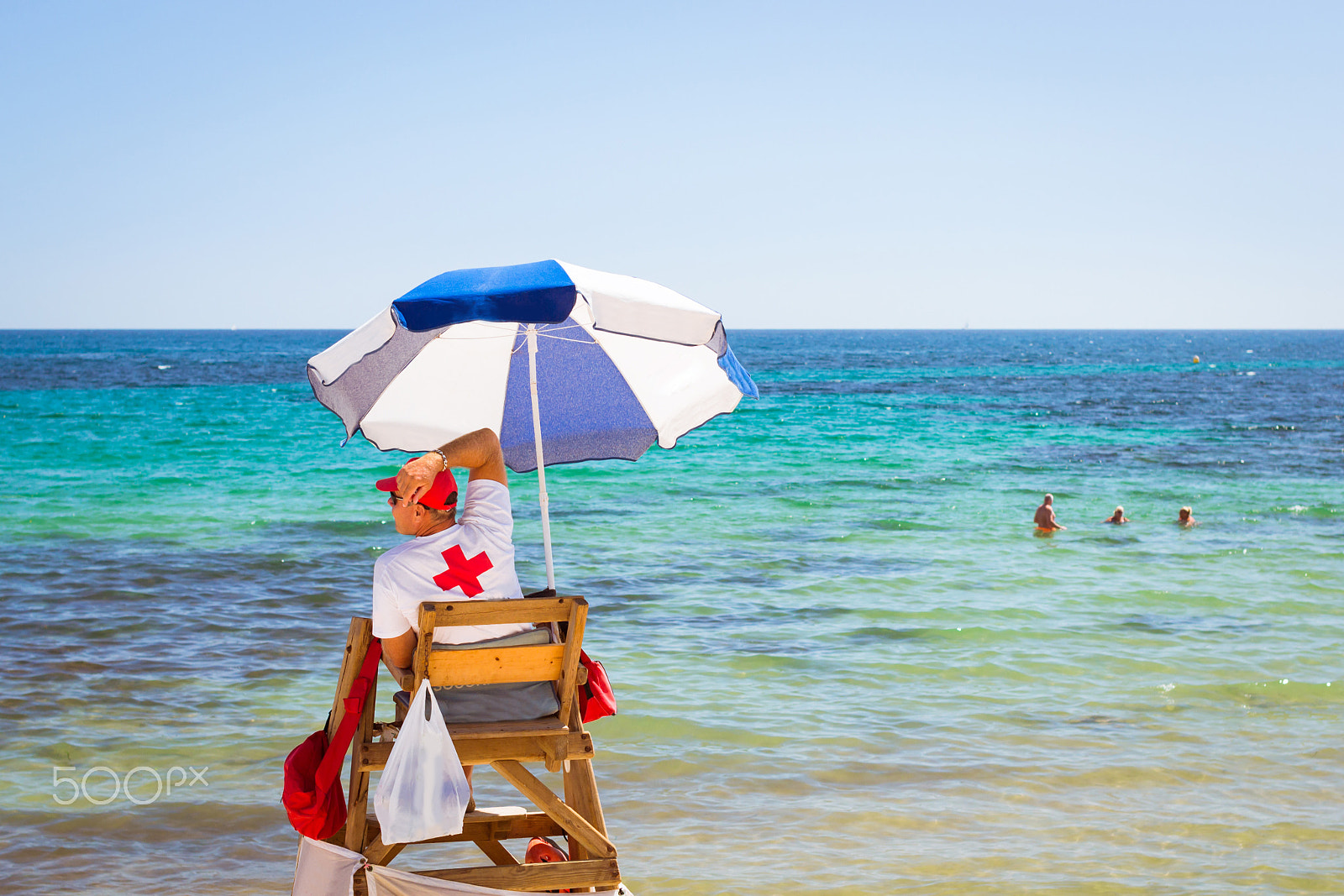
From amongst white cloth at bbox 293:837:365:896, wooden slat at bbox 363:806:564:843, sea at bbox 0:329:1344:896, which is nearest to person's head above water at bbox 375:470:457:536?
white cloth at bbox 293:837:365:896

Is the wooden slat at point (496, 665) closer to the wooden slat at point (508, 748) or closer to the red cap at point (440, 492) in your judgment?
the wooden slat at point (508, 748)

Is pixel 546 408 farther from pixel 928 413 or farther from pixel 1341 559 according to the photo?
pixel 928 413

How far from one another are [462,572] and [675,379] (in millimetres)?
1602

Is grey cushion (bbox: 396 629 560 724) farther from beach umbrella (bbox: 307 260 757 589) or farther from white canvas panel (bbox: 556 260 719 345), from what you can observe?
white canvas panel (bbox: 556 260 719 345)

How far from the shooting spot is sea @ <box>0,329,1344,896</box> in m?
5.18

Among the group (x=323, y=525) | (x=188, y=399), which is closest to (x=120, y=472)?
(x=323, y=525)

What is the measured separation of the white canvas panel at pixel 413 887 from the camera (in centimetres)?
350

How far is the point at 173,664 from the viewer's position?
26.2 ft

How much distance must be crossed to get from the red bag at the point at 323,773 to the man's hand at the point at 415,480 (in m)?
0.49

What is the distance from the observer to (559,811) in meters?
3.64

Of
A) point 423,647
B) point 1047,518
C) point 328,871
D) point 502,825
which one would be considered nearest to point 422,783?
point 423,647

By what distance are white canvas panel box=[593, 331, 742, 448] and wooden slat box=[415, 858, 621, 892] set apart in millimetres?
1818

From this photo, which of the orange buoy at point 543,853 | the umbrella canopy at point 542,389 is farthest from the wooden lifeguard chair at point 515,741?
the umbrella canopy at point 542,389

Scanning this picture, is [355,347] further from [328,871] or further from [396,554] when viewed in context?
[328,871]
